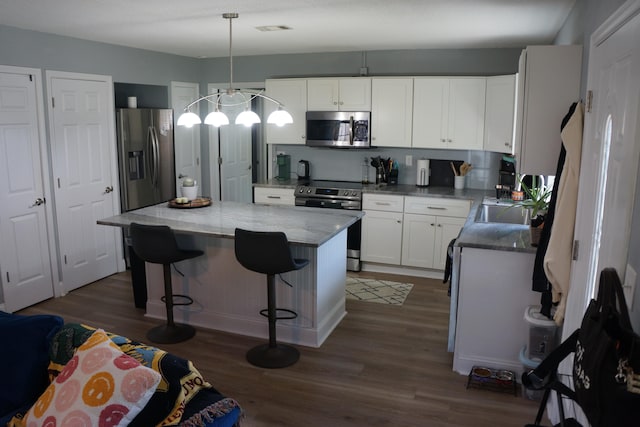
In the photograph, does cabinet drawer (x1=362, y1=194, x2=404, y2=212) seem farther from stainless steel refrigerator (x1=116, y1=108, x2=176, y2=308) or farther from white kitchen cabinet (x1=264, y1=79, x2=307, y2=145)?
stainless steel refrigerator (x1=116, y1=108, x2=176, y2=308)

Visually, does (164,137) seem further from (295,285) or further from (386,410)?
(386,410)

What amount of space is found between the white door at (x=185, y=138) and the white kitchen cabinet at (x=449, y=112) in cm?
278

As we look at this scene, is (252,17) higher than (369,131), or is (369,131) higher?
(252,17)

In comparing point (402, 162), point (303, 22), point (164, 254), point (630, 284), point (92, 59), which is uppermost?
point (303, 22)

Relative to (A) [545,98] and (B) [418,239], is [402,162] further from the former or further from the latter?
(A) [545,98]

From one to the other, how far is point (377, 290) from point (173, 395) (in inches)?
132

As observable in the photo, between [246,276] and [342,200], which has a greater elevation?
[342,200]

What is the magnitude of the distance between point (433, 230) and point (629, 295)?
12.4 feet

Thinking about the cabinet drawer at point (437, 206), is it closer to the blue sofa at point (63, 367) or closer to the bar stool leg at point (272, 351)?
the bar stool leg at point (272, 351)

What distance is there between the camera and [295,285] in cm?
399

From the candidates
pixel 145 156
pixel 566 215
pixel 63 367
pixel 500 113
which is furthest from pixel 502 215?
pixel 145 156

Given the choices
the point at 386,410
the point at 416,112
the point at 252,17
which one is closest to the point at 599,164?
the point at 386,410

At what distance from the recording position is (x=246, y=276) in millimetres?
4109

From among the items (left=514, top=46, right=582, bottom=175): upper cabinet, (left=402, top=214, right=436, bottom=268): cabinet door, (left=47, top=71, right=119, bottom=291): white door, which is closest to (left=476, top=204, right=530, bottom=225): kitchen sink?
(left=402, top=214, right=436, bottom=268): cabinet door
